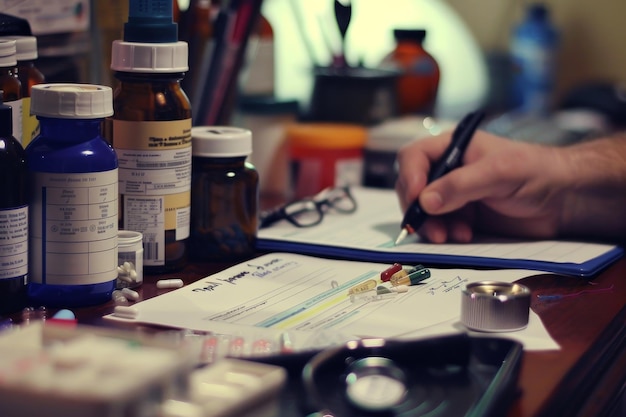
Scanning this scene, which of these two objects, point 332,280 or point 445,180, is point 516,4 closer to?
point 445,180

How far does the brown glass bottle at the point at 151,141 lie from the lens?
2.82 feet

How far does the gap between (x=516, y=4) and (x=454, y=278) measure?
1.70 m

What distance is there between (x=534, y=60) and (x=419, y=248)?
4.65 feet

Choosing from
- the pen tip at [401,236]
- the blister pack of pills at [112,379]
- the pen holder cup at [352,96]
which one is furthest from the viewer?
the pen holder cup at [352,96]

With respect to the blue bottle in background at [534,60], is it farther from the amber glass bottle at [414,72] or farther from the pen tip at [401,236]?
the pen tip at [401,236]

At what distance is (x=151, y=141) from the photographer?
86cm

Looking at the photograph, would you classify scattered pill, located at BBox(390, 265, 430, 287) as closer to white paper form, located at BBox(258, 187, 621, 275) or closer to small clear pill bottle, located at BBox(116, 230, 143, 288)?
white paper form, located at BBox(258, 187, 621, 275)

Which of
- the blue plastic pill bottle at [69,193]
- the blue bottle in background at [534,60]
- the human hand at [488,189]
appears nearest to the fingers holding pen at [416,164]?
the human hand at [488,189]

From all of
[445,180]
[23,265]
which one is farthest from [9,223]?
[445,180]

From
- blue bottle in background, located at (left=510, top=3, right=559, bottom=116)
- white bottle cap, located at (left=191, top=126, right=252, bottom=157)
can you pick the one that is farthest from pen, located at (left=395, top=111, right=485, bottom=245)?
blue bottle in background, located at (left=510, top=3, right=559, bottom=116)

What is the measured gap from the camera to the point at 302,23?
5.84ft

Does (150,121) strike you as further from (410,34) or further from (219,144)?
(410,34)

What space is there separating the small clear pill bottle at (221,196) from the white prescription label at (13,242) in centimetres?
24

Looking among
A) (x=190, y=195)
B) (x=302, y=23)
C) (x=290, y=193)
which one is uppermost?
(x=302, y=23)
